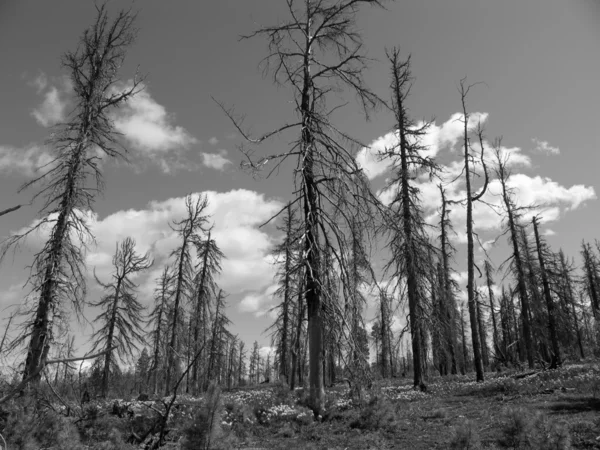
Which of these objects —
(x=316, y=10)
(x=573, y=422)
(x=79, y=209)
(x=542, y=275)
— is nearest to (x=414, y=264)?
(x=573, y=422)

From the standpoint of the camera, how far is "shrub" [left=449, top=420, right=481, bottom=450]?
4.82m

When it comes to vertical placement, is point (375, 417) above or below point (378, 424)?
above

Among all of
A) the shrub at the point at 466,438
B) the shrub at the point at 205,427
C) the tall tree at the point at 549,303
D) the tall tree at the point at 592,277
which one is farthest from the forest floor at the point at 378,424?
the tall tree at the point at 592,277

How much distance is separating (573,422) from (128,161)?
13510mm

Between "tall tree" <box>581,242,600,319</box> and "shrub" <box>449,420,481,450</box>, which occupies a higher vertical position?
"tall tree" <box>581,242,600,319</box>

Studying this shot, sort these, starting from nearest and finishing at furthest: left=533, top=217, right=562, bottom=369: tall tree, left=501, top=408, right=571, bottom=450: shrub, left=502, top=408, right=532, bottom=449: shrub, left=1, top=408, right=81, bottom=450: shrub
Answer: left=1, top=408, right=81, bottom=450: shrub, left=501, top=408, right=571, bottom=450: shrub, left=502, top=408, right=532, bottom=449: shrub, left=533, top=217, right=562, bottom=369: tall tree

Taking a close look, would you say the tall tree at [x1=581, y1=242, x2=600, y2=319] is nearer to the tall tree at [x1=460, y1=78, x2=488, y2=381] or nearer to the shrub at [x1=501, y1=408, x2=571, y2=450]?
the tall tree at [x1=460, y1=78, x2=488, y2=381]

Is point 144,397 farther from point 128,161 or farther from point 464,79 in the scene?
point 464,79

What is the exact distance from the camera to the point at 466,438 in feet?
15.9

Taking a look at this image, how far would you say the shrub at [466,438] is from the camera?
482cm

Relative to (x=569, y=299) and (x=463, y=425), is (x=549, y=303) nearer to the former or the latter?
(x=569, y=299)

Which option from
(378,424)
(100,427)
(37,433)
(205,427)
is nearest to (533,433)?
(378,424)

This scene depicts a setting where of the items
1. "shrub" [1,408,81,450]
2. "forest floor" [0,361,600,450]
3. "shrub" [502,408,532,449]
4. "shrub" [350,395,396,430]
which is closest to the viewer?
"shrub" [1,408,81,450]

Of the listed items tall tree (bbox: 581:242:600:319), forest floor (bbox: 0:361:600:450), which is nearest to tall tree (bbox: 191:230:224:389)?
forest floor (bbox: 0:361:600:450)
